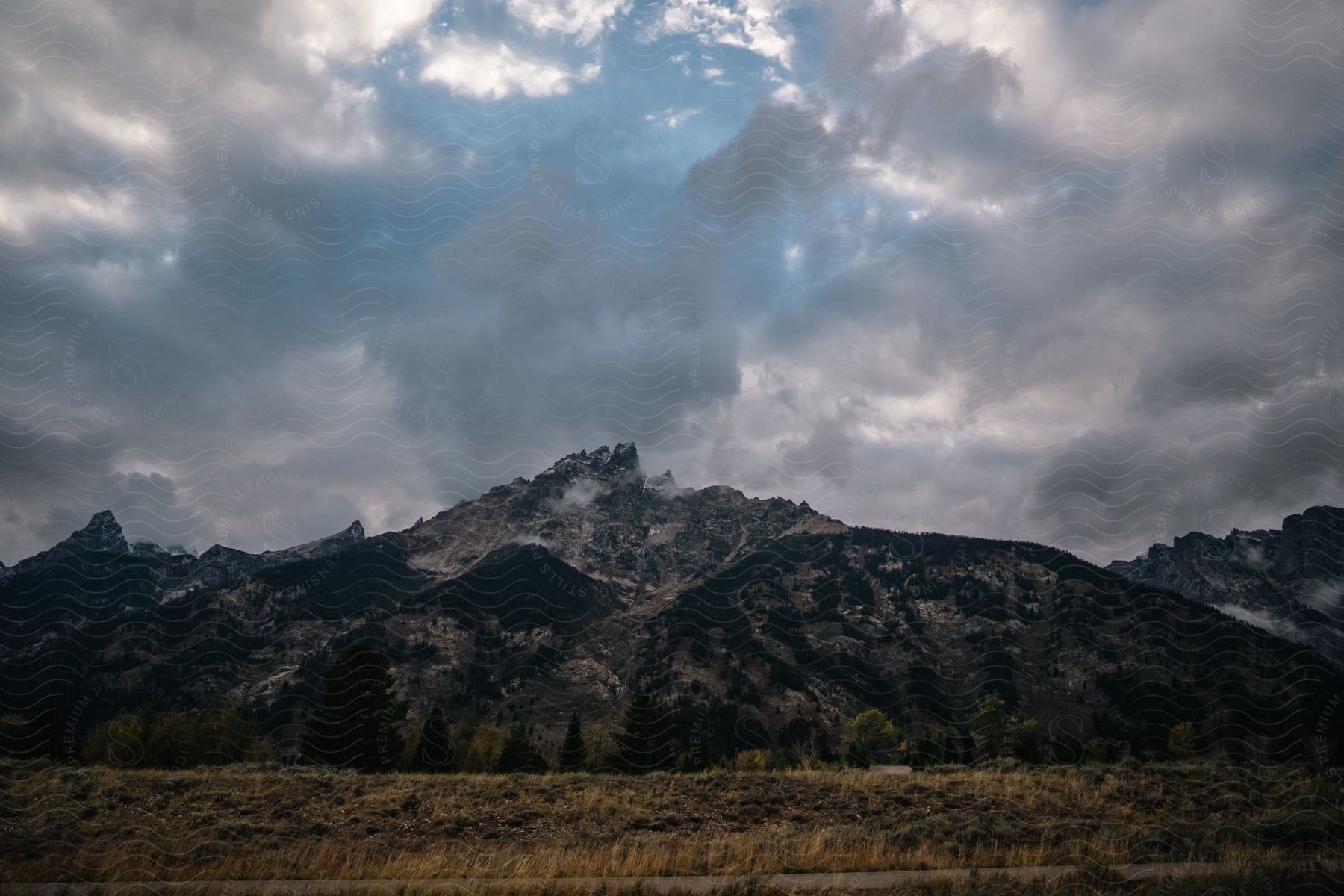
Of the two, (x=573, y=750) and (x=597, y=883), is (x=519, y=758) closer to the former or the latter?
(x=573, y=750)

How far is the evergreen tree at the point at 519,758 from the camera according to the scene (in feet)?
178

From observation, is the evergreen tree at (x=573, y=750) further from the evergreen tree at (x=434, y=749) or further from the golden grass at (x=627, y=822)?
the golden grass at (x=627, y=822)

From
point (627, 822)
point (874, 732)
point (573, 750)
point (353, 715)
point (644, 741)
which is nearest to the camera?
point (627, 822)

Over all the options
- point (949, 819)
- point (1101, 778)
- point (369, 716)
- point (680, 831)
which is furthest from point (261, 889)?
point (369, 716)

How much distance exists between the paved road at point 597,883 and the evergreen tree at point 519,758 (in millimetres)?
43699

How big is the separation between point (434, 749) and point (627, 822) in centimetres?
4697

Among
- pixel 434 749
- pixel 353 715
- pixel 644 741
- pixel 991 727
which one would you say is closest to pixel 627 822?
pixel 353 715

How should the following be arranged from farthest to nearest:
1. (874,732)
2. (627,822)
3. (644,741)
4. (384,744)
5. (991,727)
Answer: (874,732), (991,727), (644,741), (384,744), (627,822)

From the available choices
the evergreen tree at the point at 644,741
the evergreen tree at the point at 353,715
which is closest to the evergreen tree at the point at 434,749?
the evergreen tree at the point at 353,715

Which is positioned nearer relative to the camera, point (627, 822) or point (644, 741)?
point (627, 822)

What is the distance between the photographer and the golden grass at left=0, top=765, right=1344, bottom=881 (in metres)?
13.4

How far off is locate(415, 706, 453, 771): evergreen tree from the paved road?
4656 centimetres

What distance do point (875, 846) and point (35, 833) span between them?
19167mm

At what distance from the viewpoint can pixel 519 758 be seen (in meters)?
55.4
